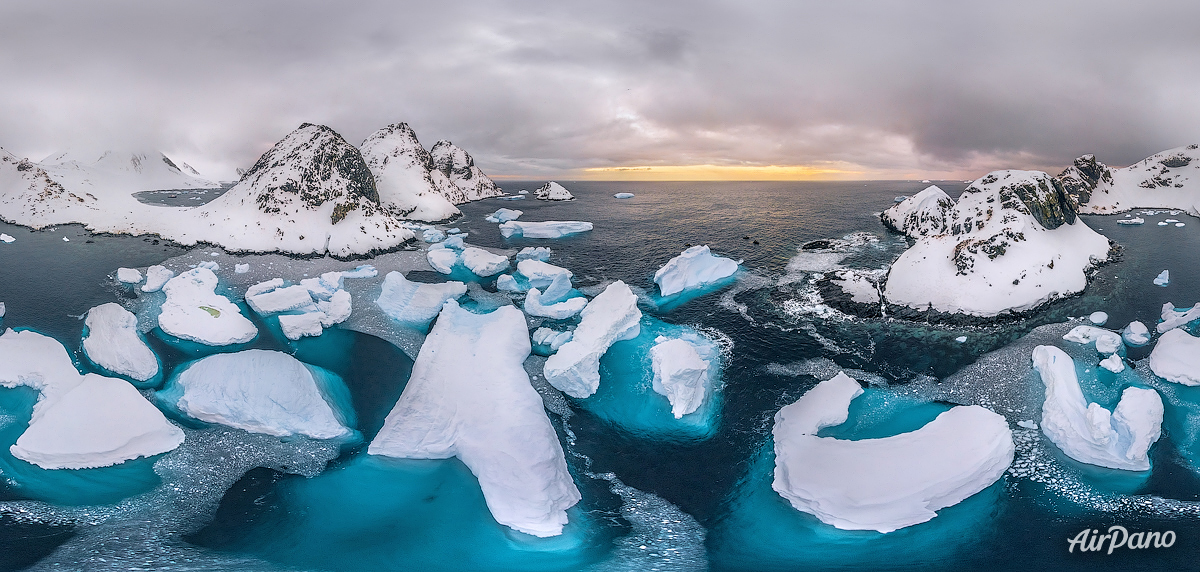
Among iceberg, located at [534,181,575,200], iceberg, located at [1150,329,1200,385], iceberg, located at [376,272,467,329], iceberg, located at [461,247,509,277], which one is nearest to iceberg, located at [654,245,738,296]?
iceberg, located at [461,247,509,277]

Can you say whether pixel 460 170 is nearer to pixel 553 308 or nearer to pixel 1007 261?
pixel 553 308

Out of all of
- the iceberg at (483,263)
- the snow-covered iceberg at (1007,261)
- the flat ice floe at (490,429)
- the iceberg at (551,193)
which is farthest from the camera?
the iceberg at (551,193)

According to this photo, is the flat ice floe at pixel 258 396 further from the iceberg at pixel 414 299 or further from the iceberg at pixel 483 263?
the iceberg at pixel 483 263

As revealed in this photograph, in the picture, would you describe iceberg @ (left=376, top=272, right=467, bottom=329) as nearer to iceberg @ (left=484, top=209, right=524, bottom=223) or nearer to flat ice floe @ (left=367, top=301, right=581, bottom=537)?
flat ice floe @ (left=367, top=301, right=581, bottom=537)

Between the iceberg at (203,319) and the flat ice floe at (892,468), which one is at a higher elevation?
the iceberg at (203,319)

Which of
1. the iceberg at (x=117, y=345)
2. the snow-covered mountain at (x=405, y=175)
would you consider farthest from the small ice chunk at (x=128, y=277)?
the snow-covered mountain at (x=405, y=175)

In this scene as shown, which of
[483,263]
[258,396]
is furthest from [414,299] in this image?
[258,396]

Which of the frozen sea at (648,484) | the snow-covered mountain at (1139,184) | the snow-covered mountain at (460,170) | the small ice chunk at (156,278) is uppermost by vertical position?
the snow-covered mountain at (460,170)

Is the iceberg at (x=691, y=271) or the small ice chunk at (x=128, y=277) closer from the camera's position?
the small ice chunk at (x=128, y=277)
